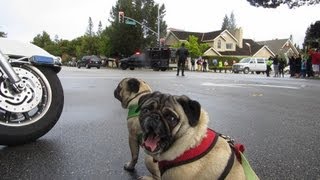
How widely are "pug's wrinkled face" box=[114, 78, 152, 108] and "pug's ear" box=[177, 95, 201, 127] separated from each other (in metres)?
1.33

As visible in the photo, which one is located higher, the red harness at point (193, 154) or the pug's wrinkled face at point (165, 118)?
the pug's wrinkled face at point (165, 118)

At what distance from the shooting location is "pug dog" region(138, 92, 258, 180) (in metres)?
2.89

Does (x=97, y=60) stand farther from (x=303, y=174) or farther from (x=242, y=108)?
(x=303, y=174)

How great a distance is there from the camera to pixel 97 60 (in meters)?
60.0

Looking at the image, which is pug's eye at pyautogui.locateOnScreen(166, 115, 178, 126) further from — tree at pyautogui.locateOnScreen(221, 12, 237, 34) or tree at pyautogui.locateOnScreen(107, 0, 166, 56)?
tree at pyautogui.locateOnScreen(221, 12, 237, 34)

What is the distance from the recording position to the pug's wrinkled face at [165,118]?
9.43 ft

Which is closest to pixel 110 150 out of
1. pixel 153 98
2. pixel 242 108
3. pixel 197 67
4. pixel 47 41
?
pixel 153 98

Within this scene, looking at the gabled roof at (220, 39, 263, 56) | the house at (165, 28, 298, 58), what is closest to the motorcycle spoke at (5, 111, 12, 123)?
the house at (165, 28, 298, 58)

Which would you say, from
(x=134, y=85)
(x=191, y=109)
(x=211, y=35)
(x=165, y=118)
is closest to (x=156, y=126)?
(x=165, y=118)

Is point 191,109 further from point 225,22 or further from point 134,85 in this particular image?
point 225,22

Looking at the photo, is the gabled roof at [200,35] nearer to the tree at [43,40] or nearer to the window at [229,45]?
the window at [229,45]

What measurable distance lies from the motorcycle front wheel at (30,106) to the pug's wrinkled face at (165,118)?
2.69 m

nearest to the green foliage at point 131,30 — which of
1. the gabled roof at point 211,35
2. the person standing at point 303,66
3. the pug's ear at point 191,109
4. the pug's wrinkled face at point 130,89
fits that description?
the gabled roof at point 211,35

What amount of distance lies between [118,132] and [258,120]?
8.99 feet
